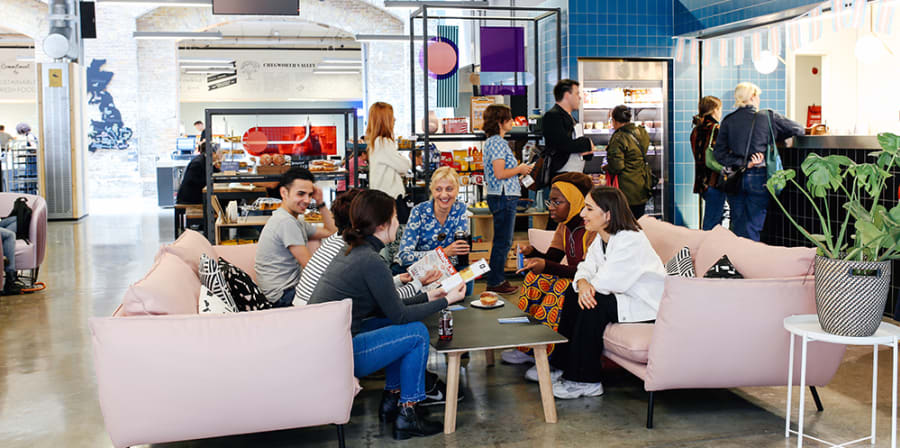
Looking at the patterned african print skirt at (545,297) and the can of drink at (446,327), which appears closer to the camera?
the can of drink at (446,327)

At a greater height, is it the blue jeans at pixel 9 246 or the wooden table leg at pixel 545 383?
the blue jeans at pixel 9 246

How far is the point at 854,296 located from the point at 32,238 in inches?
277

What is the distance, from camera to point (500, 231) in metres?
6.96

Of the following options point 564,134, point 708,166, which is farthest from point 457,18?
point 708,166

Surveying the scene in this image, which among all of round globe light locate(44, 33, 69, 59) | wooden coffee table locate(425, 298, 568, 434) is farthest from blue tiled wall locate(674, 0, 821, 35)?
round globe light locate(44, 33, 69, 59)

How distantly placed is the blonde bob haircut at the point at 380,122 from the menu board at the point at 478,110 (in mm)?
1636

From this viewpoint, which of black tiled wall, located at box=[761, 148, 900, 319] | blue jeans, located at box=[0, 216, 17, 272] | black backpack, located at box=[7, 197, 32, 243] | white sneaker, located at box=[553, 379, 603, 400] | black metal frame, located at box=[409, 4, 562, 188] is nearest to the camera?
white sneaker, located at box=[553, 379, 603, 400]

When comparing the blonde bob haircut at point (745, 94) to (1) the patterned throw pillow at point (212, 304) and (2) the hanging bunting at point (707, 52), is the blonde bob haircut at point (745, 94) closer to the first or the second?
(2) the hanging bunting at point (707, 52)

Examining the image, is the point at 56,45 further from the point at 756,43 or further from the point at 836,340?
the point at 836,340

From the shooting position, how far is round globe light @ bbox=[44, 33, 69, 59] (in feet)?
41.5

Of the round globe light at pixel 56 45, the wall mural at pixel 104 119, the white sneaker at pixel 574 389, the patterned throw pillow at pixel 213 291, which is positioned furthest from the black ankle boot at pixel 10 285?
the wall mural at pixel 104 119

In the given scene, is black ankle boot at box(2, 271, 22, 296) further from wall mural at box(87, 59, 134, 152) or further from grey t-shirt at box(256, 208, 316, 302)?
wall mural at box(87, 59, 134, 152)

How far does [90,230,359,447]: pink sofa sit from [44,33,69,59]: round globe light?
10980 mm

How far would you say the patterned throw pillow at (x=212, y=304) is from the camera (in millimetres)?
3520
